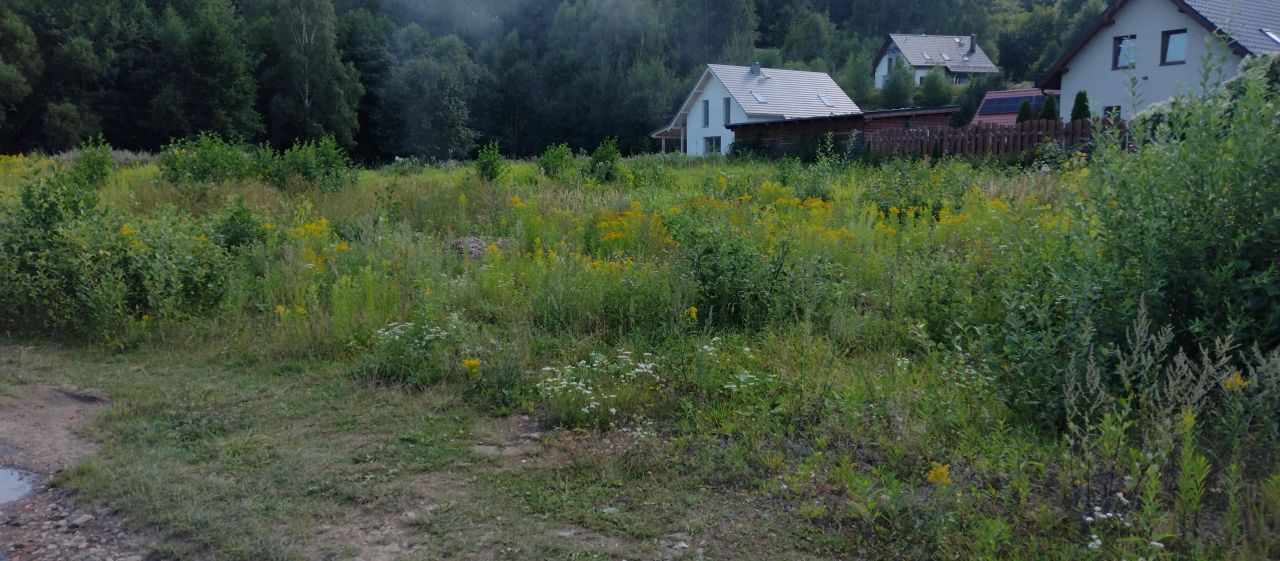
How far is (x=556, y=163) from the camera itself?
647 inches

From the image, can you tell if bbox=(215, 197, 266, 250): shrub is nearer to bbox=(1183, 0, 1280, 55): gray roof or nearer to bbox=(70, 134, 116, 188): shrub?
bbox=(70, 134, 116, 188): shrub

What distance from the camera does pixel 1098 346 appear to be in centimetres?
382

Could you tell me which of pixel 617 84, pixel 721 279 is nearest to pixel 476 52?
pixel 617 84

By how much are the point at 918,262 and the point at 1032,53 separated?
264ft

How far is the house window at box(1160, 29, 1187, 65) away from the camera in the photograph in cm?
2856

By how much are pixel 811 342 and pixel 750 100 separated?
42.6 meters

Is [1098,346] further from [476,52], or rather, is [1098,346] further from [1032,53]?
[1032,53]

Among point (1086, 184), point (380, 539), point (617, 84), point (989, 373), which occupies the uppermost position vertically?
point (617, 84)

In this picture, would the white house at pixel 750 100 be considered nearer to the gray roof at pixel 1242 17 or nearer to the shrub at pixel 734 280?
the gray roof at pixel 1242 17

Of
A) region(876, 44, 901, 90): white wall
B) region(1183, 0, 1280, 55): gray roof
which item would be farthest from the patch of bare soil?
region(876, 44, 901, 90): white wall

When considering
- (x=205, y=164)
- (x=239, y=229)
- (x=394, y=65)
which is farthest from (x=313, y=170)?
(x=394, y=65)

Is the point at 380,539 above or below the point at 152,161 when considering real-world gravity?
below

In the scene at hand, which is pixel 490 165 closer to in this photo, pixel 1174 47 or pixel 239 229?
pixel 239 229

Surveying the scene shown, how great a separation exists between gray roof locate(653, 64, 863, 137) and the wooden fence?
23.3m
